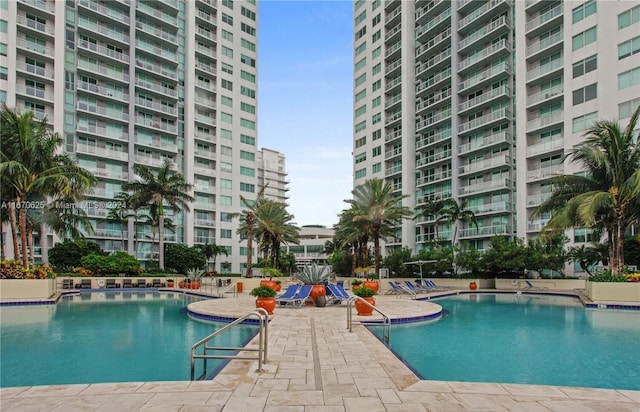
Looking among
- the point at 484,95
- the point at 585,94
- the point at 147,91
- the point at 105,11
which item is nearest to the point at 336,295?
the point at 585,94

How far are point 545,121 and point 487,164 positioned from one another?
753 centimetres

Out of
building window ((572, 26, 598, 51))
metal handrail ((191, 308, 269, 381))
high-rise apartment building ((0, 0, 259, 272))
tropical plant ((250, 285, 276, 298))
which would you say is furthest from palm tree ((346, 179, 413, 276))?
metal handrail ((191, 308, 269, 381))

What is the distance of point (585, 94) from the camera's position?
1471 inches

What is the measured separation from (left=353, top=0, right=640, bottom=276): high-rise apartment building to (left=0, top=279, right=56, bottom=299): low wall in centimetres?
3393

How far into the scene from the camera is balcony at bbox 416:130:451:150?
53.0 metres

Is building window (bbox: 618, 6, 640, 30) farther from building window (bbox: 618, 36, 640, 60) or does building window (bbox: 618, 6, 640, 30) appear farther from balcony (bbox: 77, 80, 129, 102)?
balcony (bbox: 77, 80, 129, 102)

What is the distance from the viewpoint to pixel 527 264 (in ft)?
106

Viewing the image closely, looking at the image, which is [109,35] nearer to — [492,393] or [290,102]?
[290,102]

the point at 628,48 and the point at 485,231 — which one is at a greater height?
the point at 628,48

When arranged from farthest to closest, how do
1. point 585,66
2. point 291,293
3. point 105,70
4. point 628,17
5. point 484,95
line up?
point 105,70
point 484,95
point 585,66
point 628,17
point 291,293

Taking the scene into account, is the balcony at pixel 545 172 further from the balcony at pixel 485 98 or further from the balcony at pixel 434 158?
the balcony at pixel 434 158

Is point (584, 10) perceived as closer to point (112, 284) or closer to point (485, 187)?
point (485, 187)

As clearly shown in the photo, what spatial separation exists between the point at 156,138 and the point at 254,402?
180 ft

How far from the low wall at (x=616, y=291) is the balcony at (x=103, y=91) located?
1989 inches
